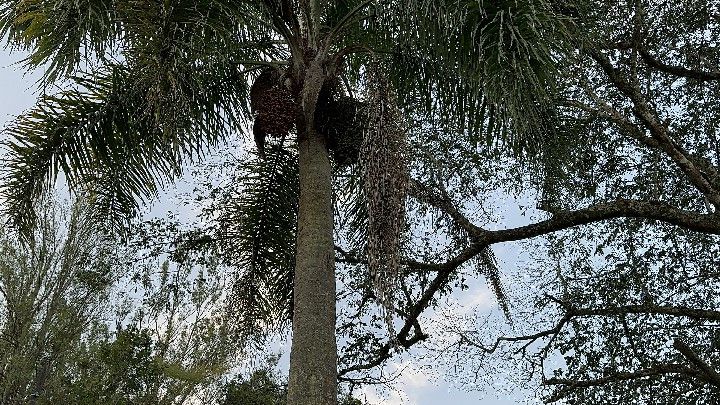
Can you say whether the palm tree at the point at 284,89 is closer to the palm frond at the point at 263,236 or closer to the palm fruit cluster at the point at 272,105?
the palm fruit cluster at the point at 272,105

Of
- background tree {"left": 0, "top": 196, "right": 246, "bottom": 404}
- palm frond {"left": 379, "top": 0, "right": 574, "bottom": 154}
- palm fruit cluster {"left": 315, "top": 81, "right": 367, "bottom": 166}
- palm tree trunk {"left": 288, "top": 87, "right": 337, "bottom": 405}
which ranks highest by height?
background tree {"left": 0, "top": 196, "right": 246, "bottom": 404}

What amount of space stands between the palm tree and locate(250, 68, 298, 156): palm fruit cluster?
0.05 ft

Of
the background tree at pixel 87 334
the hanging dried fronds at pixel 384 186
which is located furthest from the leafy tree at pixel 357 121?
the background tree at pixel 87 334

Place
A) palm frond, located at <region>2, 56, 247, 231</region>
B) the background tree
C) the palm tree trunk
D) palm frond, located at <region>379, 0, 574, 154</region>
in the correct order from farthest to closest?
the background tree < palm frond, located at <region>2, 56, 247, 231</region> < the palm tree trunk < palm frond, located at <region>379, 0, 574, 154</region>

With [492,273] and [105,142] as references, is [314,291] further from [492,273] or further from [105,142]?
[492,273]

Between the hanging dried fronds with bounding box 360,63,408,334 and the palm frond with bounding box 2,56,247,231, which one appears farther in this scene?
the palm frond with bounding box 2,56,247,231

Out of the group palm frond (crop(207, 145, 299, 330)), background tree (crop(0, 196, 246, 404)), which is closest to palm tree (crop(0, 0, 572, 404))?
palm frond (crop(207, 145, 299, 330))

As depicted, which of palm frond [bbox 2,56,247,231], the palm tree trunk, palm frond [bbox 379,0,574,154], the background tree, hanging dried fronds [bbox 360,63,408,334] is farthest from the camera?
the background tree

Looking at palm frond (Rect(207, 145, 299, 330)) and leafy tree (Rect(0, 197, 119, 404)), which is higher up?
leafy tree (Rect(0, 197, 119, 404))

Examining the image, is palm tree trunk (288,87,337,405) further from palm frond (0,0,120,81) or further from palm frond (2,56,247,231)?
palm frond (0,0,120,81)

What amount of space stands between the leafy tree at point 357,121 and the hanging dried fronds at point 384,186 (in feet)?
0.04

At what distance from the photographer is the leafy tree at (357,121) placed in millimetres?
3889

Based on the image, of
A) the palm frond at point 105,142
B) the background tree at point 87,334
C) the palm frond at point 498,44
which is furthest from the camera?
the background tree at point 87,334

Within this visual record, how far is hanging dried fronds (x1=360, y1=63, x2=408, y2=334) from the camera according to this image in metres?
3.78
